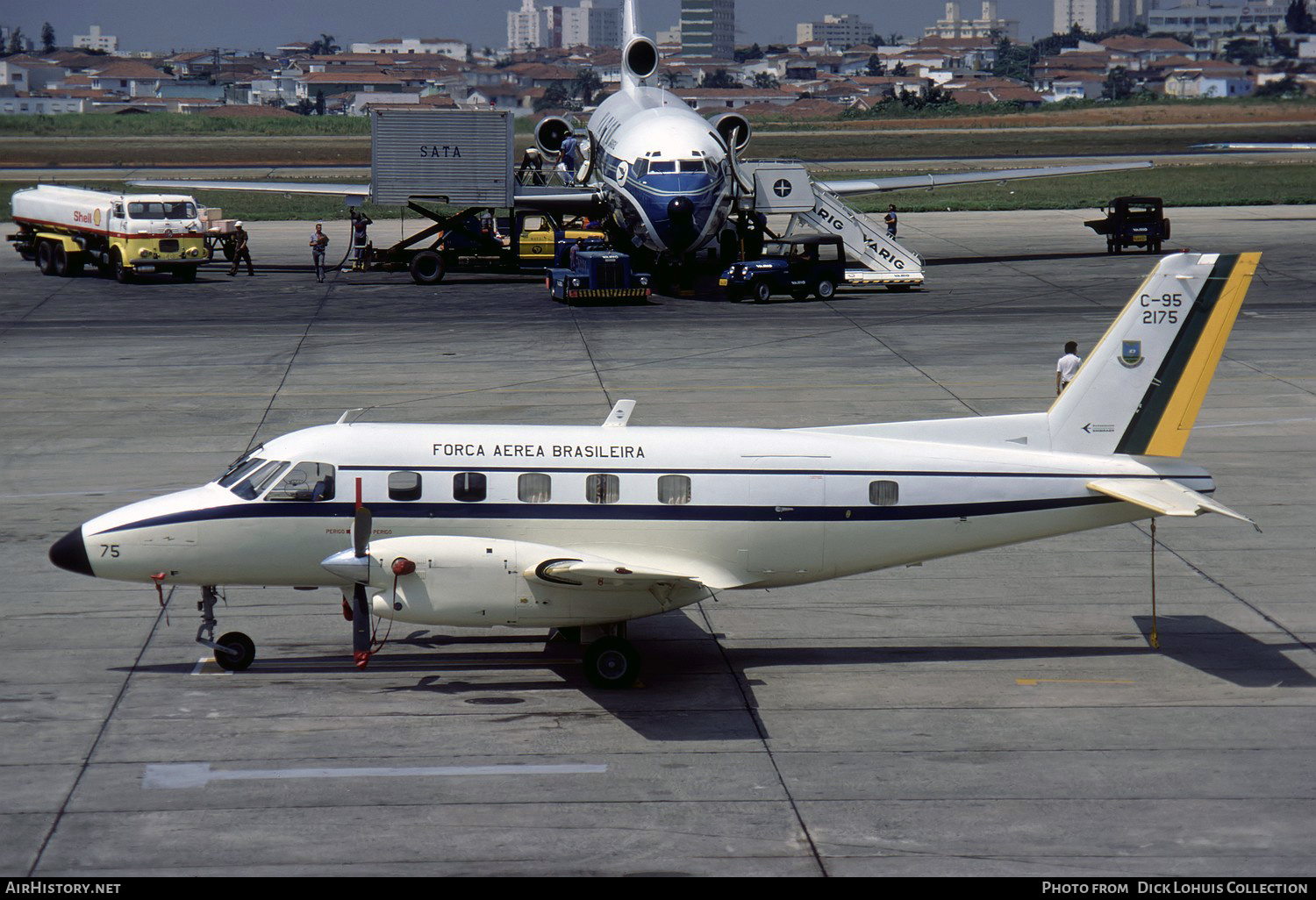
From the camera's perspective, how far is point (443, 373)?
121 feet

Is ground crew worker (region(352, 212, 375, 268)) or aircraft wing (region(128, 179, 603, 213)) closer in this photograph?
aircraft wing (region(128, 179, 603, 213))

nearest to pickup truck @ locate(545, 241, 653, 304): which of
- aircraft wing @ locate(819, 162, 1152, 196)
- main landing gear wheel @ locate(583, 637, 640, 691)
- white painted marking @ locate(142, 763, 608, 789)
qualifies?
aircraft wing @ locate(819, 162, 1152, 196)

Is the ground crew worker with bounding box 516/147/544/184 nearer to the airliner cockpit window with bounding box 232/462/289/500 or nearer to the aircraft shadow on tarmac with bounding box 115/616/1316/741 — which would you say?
the aircraft shadow on tarmac with bounding box 115/616/1316/741

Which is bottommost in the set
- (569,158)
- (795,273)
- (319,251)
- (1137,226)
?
(795,273)

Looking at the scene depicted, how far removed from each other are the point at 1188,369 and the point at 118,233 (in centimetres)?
4528

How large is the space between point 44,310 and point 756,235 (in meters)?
25.4

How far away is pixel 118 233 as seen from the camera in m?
54.2

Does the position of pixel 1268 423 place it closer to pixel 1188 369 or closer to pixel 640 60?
pixel 1188 369

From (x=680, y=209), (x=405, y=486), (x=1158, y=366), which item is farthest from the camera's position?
(x=680, y=209)

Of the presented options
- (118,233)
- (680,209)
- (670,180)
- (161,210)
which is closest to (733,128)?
(670,180)

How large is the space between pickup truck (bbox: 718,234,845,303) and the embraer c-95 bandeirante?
31764mm

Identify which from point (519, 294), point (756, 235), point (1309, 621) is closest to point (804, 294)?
point (756, 235)

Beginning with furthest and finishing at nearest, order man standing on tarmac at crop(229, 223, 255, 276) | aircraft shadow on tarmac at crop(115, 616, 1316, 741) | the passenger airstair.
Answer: man standing on tarmac at crop(229, 223, 255, 276) → the passenger airstair → aircraft shadow on tarmac at crop(115, 616, 1316, 741)

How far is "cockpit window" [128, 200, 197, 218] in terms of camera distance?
54.2 meters
